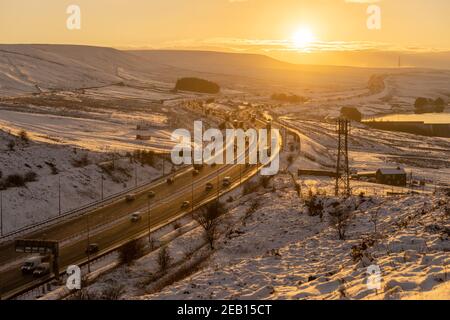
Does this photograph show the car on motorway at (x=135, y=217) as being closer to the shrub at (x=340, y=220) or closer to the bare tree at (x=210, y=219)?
the bare tree at (x=210, y=219)

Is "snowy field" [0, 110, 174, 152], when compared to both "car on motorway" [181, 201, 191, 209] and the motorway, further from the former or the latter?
"car on motorway" [181, 201, 191, 209]

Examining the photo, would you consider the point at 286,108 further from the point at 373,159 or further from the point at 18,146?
the point at 18,146

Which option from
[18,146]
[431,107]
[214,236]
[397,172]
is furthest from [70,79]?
[214,236]

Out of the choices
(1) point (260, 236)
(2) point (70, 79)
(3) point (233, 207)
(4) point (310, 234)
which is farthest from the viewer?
(2) point (70, 79)

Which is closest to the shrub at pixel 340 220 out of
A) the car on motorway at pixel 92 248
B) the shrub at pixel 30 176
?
the car on motorway at pixel 92 248

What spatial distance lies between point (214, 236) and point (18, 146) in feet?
99.8

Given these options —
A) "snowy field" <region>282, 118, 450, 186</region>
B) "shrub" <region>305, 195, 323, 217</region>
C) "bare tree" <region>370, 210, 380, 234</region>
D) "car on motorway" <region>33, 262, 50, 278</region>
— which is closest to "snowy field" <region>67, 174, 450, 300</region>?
"bare tree" <region>370, 210, 380, 234</region>

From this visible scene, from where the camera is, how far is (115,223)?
131ft

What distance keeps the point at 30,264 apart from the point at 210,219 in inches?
508

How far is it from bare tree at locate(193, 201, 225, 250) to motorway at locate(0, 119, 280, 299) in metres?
2.48

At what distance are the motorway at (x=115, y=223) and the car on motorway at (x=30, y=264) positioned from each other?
322 mm

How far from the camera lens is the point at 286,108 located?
156 meters

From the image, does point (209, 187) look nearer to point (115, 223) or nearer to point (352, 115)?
point (115, 223)

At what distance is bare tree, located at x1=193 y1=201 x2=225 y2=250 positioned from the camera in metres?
32.9
